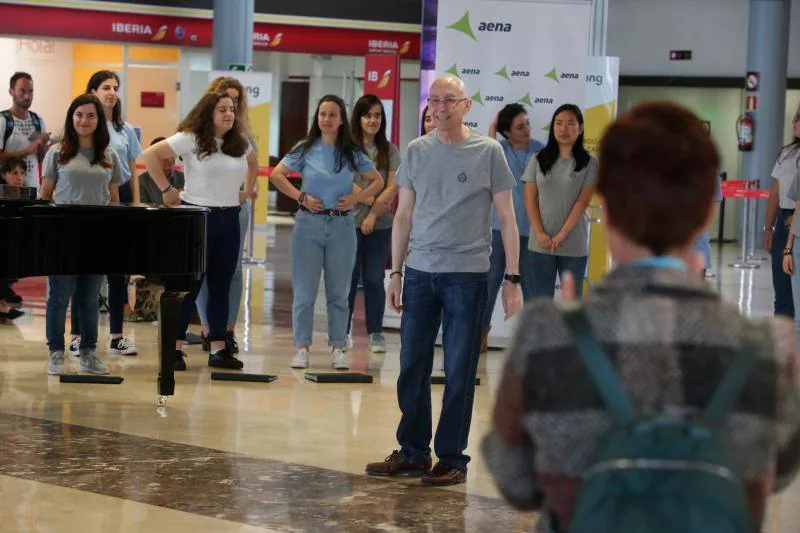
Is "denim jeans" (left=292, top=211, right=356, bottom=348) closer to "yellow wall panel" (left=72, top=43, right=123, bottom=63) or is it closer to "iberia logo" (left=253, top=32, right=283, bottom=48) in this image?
"iberia logo" (left=253, top=32, right=283, bottom=48)

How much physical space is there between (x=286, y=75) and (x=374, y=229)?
14.7m

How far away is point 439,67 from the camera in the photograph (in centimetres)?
794

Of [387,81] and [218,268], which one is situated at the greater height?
[387,81]

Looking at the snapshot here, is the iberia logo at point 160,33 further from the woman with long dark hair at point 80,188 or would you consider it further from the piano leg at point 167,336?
the piano leg at point 167,336

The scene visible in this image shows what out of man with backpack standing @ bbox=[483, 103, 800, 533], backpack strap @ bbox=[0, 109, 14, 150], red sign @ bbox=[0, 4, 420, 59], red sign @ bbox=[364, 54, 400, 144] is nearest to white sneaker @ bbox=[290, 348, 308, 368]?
backpack strap @ bbox=[0, 109, 14, 150]

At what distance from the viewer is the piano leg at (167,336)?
6.01 meters

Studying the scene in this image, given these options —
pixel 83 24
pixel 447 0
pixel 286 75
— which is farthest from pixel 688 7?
pixel 447 0

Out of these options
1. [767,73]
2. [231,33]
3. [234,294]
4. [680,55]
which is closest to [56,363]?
[234,294]

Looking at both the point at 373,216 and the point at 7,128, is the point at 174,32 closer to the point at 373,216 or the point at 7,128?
the point at 7,128

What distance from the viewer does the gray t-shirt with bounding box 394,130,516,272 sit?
16.0ft

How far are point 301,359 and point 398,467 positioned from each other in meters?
2.41

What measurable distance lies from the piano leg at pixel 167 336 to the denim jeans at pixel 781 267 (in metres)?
4.18

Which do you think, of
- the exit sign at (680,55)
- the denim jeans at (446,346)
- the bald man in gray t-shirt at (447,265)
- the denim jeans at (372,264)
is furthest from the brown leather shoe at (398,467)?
the exit sign at (680,55)

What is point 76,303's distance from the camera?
23.2ft
